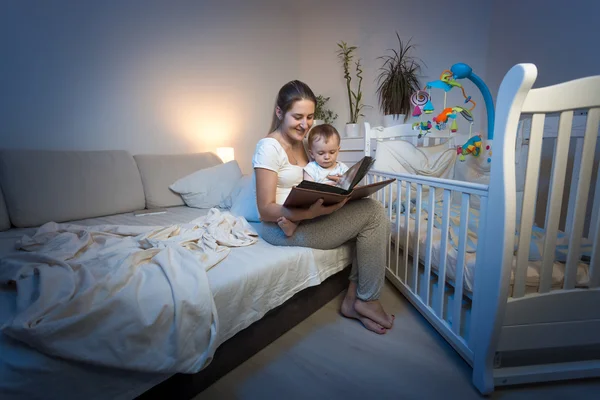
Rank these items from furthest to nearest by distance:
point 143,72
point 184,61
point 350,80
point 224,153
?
point 350,80
point 224,153
point 184,61
point 143,72

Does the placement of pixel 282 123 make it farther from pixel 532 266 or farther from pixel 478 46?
pixel 478 46

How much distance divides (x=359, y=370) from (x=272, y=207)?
25.1 inches

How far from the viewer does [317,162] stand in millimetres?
1324

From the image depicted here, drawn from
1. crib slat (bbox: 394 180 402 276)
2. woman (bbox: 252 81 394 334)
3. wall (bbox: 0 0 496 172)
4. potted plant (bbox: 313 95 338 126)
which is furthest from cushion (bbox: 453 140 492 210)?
potted plant (bbox: 313 95 338 126)

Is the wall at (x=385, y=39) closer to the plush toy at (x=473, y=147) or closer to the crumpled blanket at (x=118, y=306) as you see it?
the plush toy at (x=473, y=147)

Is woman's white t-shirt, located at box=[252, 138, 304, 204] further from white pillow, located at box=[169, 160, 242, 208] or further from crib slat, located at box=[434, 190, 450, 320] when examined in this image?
white pillow, located at box=[169, 160, 242, 208]

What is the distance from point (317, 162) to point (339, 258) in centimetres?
44

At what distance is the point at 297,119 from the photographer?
121 centimetres

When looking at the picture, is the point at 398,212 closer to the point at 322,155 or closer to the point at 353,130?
the point at 322,155

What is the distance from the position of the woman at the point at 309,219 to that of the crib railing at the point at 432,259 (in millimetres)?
170

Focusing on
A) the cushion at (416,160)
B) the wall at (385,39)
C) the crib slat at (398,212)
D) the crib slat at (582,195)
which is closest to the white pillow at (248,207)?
the crib slat at (398,212)

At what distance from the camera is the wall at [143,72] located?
5.19ft

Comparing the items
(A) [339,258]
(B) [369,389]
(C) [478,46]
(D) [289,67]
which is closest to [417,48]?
(C) [478,46]

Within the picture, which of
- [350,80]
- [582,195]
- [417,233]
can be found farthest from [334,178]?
[350,80]
